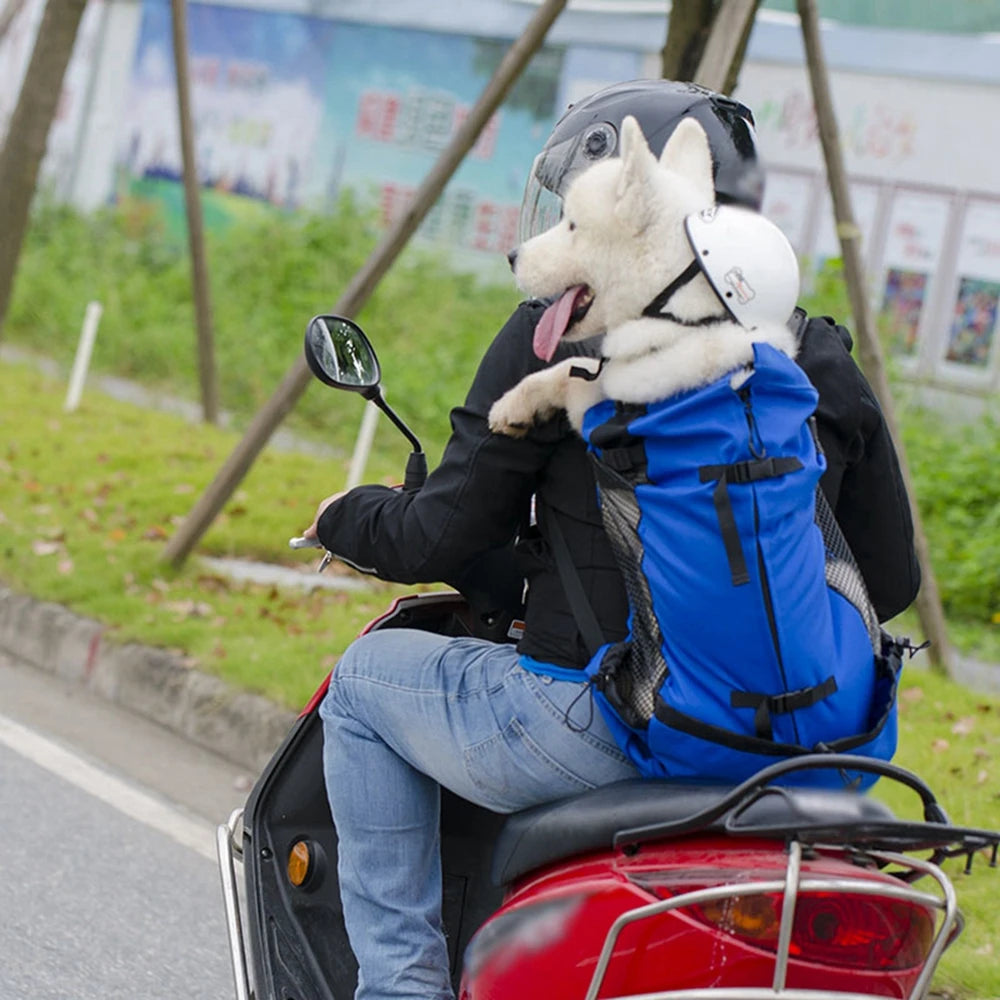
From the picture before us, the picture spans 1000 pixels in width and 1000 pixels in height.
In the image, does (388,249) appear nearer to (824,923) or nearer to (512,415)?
(512,415)

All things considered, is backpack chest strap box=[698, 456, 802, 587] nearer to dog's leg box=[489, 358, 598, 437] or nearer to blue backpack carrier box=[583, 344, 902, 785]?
blue backpack carrier box=[583, 344, 902, 785]

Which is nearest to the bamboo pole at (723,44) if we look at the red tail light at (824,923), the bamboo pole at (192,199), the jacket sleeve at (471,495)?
the jacket sleeve at (471,495)

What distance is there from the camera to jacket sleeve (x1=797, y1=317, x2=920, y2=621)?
2.44 metres

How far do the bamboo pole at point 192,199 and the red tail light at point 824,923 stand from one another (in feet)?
24.3

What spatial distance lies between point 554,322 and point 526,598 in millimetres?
478

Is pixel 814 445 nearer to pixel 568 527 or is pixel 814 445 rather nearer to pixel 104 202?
pixel 568 527

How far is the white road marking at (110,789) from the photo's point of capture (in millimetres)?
4594

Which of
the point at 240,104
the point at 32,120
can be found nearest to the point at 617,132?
the point at 32,120

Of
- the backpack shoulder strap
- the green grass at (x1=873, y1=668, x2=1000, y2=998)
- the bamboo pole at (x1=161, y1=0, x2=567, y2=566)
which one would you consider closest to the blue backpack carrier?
the backpack shoulder strap

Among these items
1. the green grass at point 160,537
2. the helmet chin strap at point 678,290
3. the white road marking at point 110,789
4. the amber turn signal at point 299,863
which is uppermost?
the helmet chin strap at point 678,290

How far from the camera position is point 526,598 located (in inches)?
101

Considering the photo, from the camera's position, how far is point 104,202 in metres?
19.0

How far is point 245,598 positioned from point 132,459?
245 cm

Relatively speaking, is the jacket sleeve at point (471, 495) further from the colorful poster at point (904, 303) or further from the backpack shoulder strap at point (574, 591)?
the colorful poster at point (904, 303)
